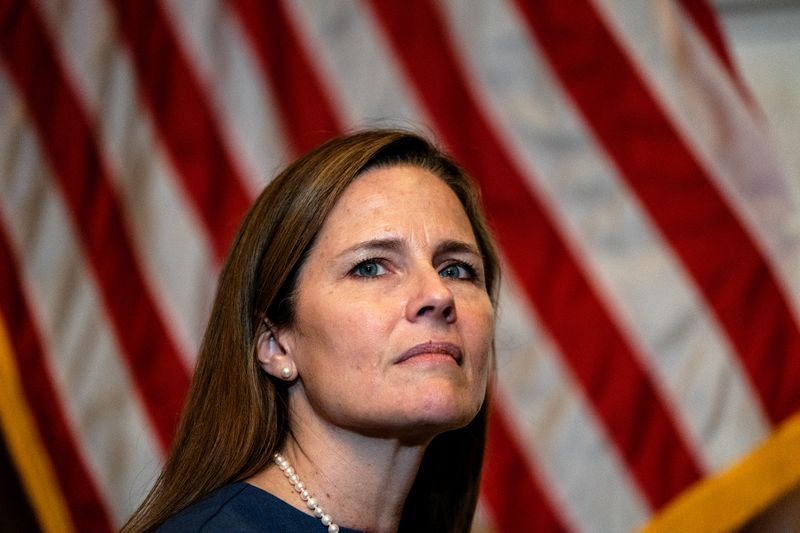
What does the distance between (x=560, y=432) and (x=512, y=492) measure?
147 mm

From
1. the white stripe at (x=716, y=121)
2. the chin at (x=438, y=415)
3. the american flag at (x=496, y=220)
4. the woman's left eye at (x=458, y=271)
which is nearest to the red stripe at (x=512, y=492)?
the american flag at (x=496, y=220)

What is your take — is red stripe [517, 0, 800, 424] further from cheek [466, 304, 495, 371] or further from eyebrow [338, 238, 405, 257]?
eyebrow [338, 238, 405, 257]

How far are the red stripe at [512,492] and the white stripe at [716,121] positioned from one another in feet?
2.00

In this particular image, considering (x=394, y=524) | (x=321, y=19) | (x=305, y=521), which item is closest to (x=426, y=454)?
(x=394, y=524)

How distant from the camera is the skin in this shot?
3.96 feet

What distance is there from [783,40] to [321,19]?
1.04m

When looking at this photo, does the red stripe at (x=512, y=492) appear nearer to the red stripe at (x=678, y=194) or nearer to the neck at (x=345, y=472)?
the red stripe at (x=678, y=194)

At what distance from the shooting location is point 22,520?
7.22 ft

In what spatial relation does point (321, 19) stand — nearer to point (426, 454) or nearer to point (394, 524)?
point (426, 454)

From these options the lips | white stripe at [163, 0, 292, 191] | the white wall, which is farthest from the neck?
the white wall

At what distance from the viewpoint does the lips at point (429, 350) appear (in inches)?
47.5

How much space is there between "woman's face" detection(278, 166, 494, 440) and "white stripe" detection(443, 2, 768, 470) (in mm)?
802

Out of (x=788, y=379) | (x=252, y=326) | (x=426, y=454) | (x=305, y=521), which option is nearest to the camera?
(x=305, y=521)

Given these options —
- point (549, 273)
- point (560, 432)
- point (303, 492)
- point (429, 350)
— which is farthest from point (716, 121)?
point (303, 492)
